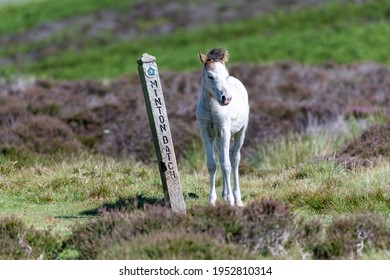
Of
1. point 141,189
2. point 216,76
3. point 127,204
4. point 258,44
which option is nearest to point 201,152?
point 141,189

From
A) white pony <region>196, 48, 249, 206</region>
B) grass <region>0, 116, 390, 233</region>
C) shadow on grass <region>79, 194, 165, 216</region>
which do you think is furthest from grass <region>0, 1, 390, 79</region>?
white pony <region>196, 48, 249, 206</region>

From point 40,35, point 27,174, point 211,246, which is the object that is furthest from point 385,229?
point 40,35

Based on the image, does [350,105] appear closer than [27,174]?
No

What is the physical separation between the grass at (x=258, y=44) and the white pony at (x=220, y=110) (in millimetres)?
28952

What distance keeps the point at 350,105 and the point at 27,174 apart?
1231 cm

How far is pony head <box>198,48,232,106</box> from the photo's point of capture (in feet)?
31.6

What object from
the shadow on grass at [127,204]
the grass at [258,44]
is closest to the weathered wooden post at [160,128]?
the shadow on grass at [127,204]

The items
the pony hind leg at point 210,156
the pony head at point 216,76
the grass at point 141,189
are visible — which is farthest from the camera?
the grass at point 141,189

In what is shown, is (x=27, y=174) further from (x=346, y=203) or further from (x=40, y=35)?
(x=40, y=35)

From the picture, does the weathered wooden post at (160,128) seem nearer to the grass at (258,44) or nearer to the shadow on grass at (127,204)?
the shadow on grass at (127,204)

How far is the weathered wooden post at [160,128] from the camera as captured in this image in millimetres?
9859

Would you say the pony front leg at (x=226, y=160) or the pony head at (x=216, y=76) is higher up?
the pony head at (x=216, y=76)

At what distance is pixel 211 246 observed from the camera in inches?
317

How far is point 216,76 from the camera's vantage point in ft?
31.9
